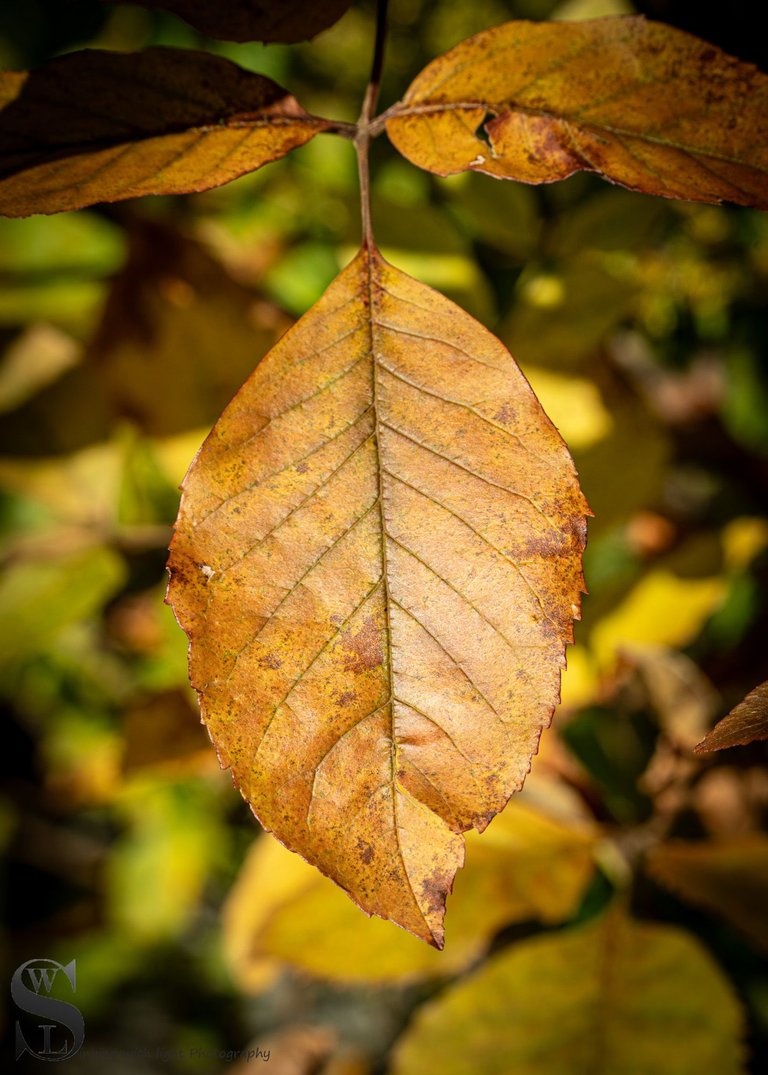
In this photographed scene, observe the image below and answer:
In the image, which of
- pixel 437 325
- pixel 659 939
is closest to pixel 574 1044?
pixel 659 939

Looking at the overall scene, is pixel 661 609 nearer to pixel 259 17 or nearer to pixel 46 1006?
pixel 259 17

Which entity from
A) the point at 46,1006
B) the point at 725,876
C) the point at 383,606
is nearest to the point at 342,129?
the point at 383,606

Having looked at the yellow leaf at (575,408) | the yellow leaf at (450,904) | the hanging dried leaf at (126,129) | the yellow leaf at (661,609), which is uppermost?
the hanging dried leaf at (126,129)

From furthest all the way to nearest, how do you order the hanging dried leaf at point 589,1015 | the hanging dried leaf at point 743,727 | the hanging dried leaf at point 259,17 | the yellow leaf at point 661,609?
the yellow leaf at point 661,609
the hanging dried leaf at point 589,1015
the hanging dried leaf at point 259,17
the hanging dried leaf at point 743,727

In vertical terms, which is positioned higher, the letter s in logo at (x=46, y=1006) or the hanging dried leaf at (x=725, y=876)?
the hanging dried leaf at (x=725, y=876)

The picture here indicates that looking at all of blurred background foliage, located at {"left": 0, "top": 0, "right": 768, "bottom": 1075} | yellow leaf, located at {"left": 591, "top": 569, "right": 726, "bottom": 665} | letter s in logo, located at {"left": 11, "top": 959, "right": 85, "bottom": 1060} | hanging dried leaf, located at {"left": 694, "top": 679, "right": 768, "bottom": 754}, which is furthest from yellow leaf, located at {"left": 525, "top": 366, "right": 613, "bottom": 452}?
letter s in logo, located at {"left": 11, "top": 959, "right": 85, "bottom": 1060}

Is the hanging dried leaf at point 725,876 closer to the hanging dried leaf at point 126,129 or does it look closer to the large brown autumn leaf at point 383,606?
the large brown autumn leaf at point 383,606

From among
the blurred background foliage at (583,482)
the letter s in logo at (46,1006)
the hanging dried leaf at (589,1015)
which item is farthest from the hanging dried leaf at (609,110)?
the letter s in logo at (46,1006)
